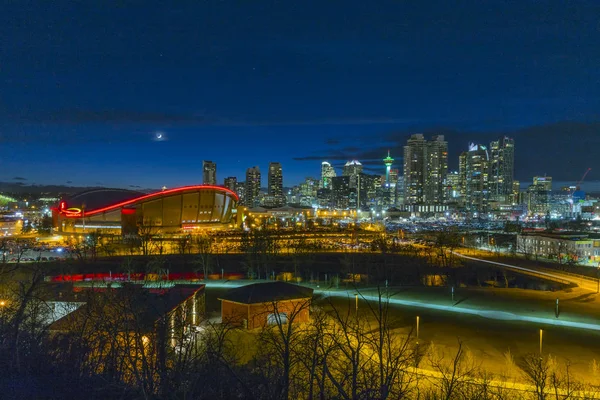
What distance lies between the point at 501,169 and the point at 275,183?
2921 inches

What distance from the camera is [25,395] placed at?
166 inches

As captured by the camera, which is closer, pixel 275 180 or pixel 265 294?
pixel 265 294

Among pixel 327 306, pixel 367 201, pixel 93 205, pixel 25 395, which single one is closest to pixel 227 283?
pixel 327 306

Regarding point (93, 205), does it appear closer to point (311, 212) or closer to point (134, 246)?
point (134, 246)

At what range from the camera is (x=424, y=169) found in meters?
141

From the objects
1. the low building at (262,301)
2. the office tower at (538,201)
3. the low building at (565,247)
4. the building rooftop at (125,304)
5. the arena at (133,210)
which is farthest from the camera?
the office tower at (538,201)

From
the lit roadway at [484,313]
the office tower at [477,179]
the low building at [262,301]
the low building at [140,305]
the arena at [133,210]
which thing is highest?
the office tower at [477,179]

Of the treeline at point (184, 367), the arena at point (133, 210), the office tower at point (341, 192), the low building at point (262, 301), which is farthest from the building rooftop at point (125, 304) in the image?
the office tower at point (341, 192)

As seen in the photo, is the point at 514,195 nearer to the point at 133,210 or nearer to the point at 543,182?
the point at 543,182

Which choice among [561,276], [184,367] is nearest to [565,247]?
[561,276]

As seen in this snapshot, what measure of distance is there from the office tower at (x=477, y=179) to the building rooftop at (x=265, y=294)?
121 meters

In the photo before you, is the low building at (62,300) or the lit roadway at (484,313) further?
the lit roadway at (484,313)

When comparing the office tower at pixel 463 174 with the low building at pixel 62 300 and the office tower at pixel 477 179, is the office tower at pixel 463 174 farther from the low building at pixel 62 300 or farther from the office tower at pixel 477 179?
the low building at pixel 62 300

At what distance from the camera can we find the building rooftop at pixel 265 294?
40.9ft
